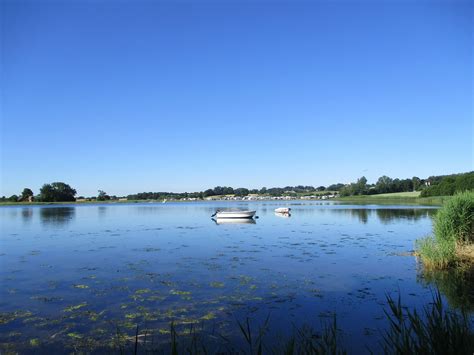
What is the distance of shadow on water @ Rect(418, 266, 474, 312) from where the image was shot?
12164 millimetres

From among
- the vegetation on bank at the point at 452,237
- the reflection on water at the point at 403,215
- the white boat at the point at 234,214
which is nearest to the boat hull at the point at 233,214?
the white boat at the point at 234,214

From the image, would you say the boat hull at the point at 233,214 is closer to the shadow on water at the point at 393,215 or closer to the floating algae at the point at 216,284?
the shadow on water at the point at 393,215

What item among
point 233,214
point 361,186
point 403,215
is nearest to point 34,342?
point 233,214

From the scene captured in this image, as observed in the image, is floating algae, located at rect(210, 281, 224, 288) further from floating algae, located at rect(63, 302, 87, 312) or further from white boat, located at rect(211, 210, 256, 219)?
white boat, located at rect(211, 210, 256, 219)

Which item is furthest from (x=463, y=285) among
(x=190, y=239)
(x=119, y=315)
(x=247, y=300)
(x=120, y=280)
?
(x=190, y=239)

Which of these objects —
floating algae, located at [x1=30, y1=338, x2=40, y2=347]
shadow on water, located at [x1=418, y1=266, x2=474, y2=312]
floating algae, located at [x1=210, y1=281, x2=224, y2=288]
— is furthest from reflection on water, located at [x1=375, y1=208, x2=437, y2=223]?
floating algae, located at [x1=30, y1=338, x2=40, y2=347]

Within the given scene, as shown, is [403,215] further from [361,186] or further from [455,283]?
[361,186]

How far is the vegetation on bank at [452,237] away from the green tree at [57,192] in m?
170

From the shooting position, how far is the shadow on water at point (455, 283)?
12.2 meters

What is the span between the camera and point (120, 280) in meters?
16.1

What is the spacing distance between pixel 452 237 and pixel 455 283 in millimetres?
4441

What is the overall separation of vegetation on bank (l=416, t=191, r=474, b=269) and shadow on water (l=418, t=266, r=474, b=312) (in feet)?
1.98

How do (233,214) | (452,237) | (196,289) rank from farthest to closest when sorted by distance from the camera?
1. (233,214)
2. (452,237)
3. (196,289)

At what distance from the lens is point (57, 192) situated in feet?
547
